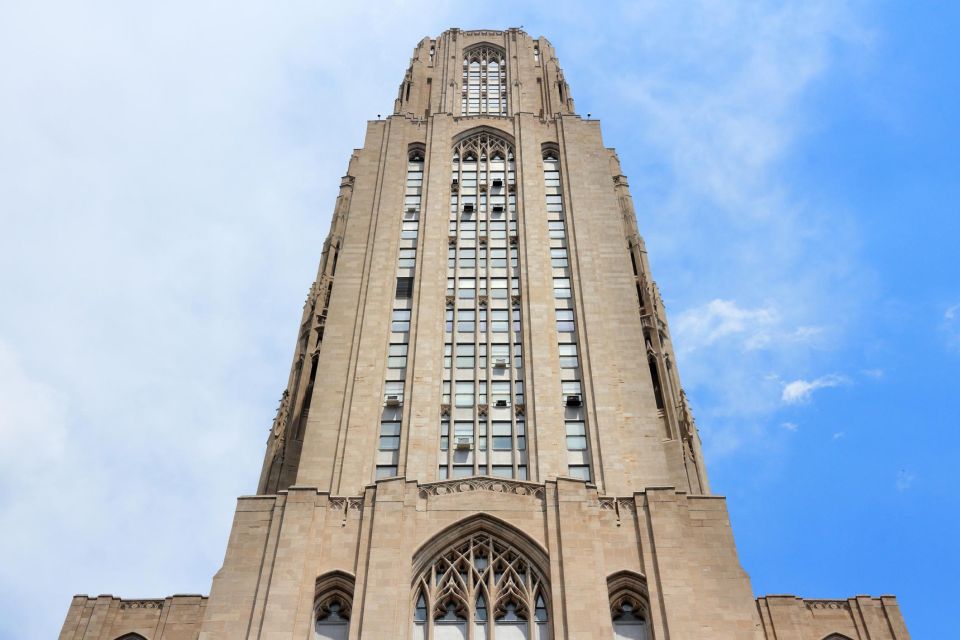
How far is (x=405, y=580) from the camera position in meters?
30.9

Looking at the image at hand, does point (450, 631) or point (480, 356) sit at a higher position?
point (480, 356)

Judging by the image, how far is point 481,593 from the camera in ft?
103

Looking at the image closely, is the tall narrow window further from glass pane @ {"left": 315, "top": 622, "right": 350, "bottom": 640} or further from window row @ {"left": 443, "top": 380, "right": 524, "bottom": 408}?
glass pane @ {"left": 315, "top": 622, "right": 350, "bottom": 640}

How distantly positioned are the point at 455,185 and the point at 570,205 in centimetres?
629

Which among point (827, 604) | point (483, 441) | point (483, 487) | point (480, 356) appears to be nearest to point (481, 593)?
point (483, 487)

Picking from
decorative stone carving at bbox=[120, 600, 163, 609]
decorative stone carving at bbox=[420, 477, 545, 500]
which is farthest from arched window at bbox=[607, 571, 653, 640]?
decorative stone carving at bbox=[120, 600, 163, 609]

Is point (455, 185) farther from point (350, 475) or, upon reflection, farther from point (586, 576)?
point (586, 576)

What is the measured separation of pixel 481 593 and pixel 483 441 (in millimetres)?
7572

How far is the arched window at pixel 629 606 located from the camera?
3044 centimetres

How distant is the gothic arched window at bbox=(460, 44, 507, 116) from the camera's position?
60.1 m

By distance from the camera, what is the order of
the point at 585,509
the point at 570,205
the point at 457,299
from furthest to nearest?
the point at 570,205
the point at 457,299
the point at 585,509

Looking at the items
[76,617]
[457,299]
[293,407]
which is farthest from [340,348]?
[76,617]

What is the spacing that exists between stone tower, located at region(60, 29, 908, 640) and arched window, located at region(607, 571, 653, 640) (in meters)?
0.07

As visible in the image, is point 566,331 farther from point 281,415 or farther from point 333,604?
point 333,604
